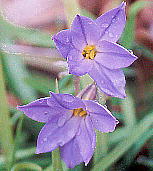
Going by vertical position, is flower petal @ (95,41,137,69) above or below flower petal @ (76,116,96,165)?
above

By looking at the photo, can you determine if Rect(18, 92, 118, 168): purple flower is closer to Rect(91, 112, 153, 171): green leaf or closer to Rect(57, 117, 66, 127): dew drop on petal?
Rect(57, 117, 66, 127): dew drop on petal

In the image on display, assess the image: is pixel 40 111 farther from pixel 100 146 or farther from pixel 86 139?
pixel 100 146

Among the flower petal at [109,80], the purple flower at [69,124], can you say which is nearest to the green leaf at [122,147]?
the purple flower at [69,124]

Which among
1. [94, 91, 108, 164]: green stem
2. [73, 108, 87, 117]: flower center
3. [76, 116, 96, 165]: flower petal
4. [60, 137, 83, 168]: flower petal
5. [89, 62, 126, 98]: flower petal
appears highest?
[89, 62, 126, 98]: flower petal

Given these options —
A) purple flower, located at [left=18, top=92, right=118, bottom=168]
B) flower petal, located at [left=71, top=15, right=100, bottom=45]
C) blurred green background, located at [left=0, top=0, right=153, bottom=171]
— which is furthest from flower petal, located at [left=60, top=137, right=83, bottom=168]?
flower petal, located at [left=71, top=15, right=100, bottom=45]

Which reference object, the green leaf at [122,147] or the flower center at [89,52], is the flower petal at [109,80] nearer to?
the flower center at [89,52]

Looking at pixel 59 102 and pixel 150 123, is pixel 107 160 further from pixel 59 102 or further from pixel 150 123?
pixel 59 102

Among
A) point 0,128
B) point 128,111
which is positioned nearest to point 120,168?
point 128,111
